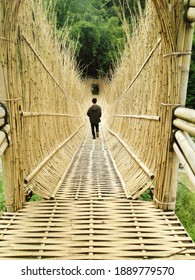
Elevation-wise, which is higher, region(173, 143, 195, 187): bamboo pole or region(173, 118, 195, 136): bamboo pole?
region(173, 118, 195, 136): bamboo pole

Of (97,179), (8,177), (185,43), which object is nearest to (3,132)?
(8,177)

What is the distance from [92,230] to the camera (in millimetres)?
1636

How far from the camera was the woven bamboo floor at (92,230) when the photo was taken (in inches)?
56.2

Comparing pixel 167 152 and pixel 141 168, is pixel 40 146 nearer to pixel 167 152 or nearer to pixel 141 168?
pixel 141 168

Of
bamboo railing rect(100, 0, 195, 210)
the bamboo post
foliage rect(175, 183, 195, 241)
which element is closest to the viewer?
bamboo railing rect(100, 0, 195, 210)

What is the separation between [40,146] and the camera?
8.71 feet

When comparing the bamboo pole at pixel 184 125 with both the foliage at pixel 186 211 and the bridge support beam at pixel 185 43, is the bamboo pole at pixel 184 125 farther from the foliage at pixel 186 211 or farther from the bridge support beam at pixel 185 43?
the foliage at pixel 186 211

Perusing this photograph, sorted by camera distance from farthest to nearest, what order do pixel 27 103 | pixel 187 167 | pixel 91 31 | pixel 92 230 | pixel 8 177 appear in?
pixel 91 31
pixel 27 103
pixel 8 177
pixel 92 230
pixel 187 167

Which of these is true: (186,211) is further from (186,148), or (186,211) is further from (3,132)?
(3,132)

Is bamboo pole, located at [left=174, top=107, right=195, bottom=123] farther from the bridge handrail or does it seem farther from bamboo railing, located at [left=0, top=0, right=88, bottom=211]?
bamboo railing, located at [left=0, top=0, right=88, bottom=211]

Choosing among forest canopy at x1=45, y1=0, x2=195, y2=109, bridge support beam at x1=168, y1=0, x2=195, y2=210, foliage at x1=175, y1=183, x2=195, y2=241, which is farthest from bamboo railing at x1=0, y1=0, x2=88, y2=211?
forest canopy at x1=45, y1=0, x2=195, y2=109

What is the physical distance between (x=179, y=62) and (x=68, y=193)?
117 centimetres

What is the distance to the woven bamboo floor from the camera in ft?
4.68

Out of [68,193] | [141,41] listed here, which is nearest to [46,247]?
[68,193]
